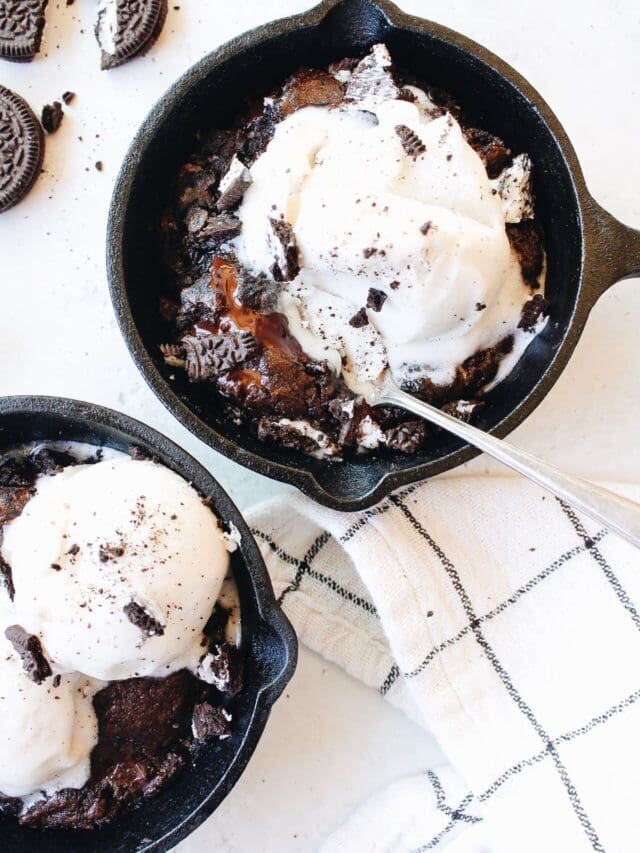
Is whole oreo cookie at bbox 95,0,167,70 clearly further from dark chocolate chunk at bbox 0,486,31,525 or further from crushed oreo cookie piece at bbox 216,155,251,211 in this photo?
dark chocolate chunk at bbox 0,486,31,525

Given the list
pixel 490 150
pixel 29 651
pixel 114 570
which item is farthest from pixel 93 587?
pixel 490 150

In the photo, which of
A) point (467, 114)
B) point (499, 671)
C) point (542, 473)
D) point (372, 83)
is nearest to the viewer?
point (542, 473)

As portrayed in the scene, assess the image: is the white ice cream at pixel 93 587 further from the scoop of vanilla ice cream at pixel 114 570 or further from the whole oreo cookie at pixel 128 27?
the whole oreo cookie at pixel 128 27

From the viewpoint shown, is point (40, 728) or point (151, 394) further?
point (151, 394)

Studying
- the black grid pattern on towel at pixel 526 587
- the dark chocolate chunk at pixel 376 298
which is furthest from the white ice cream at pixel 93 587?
the black grid pattern on towel at pixel 526 587

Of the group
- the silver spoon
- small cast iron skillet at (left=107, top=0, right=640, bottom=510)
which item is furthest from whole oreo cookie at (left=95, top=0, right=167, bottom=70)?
the silver spoon

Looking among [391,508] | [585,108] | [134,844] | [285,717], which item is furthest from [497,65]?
[134,844]

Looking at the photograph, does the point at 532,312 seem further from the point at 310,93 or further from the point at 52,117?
the point at 52,117
